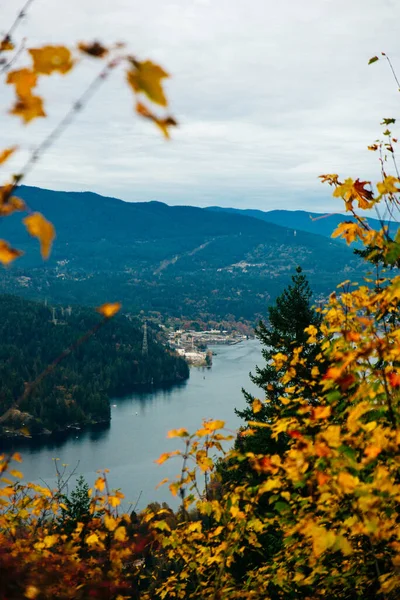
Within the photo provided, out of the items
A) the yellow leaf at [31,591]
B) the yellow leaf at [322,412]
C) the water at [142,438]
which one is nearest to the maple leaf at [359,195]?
the yellow leaf at [322,412]

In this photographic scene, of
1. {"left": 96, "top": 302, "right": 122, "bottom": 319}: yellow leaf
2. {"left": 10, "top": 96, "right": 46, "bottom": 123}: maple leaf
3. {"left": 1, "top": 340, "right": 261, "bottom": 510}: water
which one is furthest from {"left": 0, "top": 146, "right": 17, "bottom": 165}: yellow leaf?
{"left": 1, "top": 340, "right": 261, "bottom": 510}: water

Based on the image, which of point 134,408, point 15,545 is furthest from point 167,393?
point 15,545

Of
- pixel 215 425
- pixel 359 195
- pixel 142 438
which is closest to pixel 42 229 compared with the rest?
pixel 215 425

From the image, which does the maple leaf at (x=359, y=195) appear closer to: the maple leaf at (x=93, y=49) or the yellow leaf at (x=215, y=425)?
the yellow leaf at (x=215, y=425)

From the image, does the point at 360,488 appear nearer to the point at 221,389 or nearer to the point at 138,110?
the point at 138,110

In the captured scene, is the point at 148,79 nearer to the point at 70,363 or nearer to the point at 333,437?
the point at 333,437
